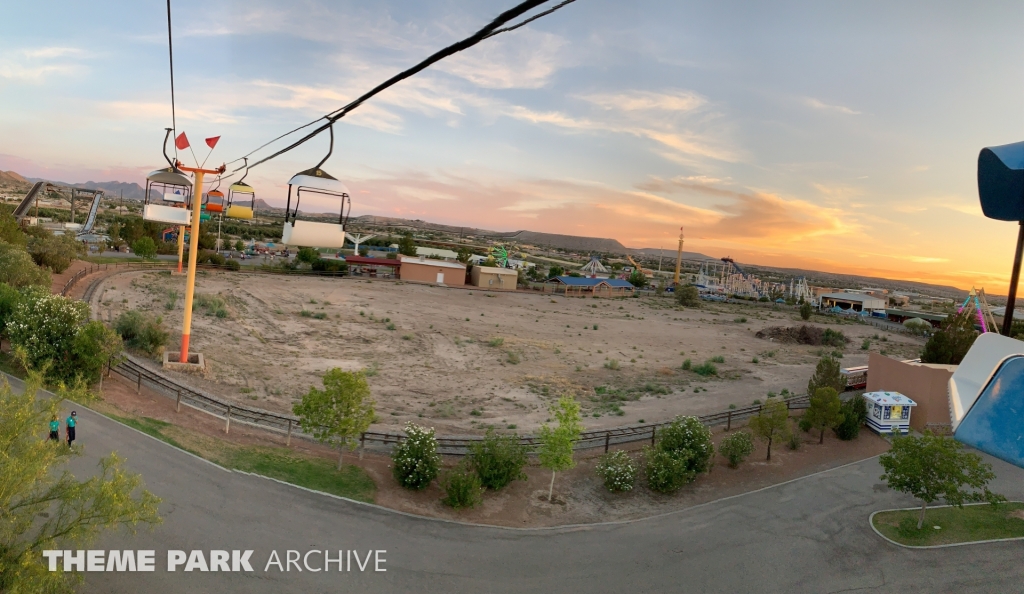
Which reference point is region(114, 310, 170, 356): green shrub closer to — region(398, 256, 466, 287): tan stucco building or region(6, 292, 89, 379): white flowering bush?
region(6, 292, 89, 379): white flowering bush

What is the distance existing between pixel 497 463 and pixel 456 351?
19428mm

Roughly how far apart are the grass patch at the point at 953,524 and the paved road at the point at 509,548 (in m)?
0.49

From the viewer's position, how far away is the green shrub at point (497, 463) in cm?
1538

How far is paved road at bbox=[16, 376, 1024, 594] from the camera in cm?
1079

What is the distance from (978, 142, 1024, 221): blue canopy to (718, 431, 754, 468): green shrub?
17.6m

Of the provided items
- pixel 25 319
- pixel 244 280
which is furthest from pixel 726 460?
pixel 244 280

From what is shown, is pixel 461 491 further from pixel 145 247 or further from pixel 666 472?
pixel 145 247

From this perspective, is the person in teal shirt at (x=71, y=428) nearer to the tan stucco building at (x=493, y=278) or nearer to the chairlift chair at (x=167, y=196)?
the chairlift chair at (x=167, y=196)

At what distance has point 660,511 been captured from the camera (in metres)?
15.6

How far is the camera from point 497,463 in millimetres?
15453

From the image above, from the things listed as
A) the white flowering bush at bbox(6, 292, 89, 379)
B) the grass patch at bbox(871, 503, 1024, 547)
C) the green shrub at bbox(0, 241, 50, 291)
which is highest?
the green shrub at bbox(0, 241, 50, 291)

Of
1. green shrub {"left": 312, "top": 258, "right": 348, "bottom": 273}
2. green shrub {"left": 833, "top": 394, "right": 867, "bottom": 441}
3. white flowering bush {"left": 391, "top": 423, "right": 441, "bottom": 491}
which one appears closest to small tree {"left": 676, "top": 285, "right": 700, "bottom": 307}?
green shrub {"left": 312, "top": 258, "right": 348, "bottom": 273}

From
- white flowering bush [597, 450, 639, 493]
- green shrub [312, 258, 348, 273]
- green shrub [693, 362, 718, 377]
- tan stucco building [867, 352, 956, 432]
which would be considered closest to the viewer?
white flowering bush [597, 450, 639, 493]

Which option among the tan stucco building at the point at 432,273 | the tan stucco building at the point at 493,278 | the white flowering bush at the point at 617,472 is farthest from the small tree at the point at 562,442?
the tan stucco building at the point at 493,278
